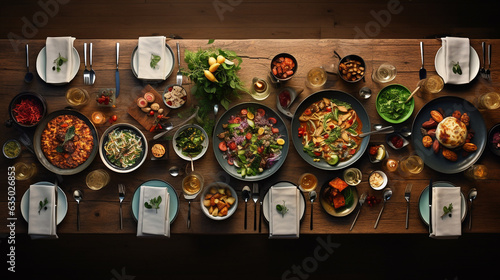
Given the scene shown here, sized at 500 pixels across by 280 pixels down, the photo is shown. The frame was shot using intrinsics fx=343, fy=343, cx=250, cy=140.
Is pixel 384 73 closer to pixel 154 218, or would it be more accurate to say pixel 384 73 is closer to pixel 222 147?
pixel 222 147

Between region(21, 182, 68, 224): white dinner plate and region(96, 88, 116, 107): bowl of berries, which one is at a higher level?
region(96, 88, 116, 107): bowl of berries

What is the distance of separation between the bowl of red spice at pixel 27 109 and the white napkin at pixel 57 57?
0.63 feet

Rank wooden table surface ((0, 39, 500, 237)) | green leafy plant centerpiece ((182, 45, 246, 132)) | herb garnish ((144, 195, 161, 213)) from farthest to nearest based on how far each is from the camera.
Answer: wooden table surface ((0, 39, 500, 237)), herb garnish ((144, 195, 161, 213)), green leafy plant centerpiece ((182, 45, 246, 132))

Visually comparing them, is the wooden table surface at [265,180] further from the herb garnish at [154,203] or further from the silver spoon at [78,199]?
the herb garnish at [154,203]

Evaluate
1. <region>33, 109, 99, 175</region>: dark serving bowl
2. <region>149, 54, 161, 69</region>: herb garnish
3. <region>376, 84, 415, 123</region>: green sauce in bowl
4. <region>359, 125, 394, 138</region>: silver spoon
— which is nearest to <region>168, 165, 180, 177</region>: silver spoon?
<region>33, 109, 99, 175</region>: dark serving bowl

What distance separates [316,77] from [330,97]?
0.21m

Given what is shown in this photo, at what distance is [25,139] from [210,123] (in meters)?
1.55

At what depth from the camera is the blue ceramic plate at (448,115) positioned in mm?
2850

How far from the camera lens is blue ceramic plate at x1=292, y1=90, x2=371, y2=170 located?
2857 mm

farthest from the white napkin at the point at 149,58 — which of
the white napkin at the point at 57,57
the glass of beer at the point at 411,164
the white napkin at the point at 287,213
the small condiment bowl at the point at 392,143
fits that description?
the glass of beer at the point at 411,164

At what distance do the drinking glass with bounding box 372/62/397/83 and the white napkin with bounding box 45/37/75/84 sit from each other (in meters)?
2.60

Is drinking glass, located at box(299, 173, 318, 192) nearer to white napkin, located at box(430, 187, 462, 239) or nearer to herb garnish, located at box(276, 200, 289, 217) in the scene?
herb garnish, located at box(276, 200, 289, 217)

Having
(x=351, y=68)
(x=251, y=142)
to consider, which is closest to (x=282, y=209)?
(x=251, y=142)

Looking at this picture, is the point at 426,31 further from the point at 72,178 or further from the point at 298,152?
the point at 72,178
